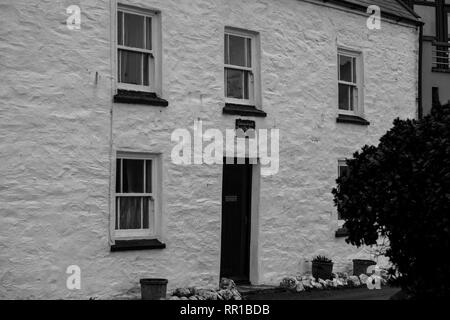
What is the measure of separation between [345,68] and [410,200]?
755cm

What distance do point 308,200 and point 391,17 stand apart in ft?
15.7

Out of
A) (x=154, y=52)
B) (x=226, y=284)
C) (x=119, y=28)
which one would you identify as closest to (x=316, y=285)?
(x=226, y=284)

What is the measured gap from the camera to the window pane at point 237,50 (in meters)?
13.2

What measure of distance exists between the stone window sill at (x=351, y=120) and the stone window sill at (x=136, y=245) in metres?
4.87

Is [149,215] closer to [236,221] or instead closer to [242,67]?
[236,221]

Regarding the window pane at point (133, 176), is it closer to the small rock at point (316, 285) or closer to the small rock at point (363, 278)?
the small rock at point (316, 285)

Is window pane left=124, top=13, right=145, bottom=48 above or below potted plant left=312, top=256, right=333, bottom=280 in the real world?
above

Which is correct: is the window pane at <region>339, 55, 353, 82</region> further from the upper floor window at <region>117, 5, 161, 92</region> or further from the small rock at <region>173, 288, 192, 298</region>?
the small rock at <region>173, 288, 192, 298</region>

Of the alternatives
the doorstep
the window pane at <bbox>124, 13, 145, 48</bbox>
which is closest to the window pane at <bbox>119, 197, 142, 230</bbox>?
the doorstep

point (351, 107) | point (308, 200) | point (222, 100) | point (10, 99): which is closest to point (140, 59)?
point (222, 100)

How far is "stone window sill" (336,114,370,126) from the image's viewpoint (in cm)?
1451

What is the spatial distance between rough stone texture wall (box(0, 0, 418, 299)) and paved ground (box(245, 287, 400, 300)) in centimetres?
73

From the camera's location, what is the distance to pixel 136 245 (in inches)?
443
